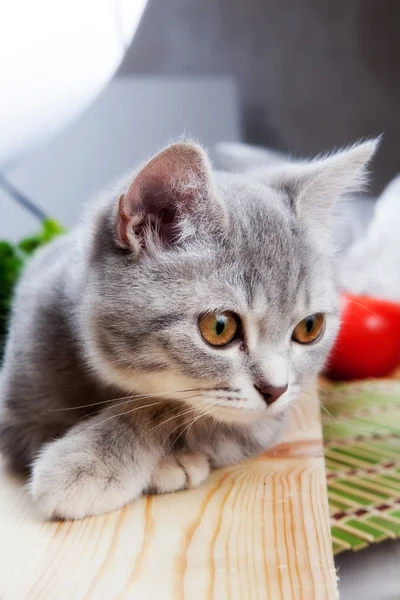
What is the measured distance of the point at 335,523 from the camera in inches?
34.4

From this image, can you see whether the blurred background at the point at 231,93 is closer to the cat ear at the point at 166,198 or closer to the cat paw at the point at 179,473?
the cat ear at the point at 166,198

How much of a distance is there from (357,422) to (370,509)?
267 mm

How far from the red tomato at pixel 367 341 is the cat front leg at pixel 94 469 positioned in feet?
2.09

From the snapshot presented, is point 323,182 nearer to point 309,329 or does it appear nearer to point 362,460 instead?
point 309,329

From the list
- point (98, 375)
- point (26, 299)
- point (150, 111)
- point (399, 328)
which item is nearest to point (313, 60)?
point (150, 111)

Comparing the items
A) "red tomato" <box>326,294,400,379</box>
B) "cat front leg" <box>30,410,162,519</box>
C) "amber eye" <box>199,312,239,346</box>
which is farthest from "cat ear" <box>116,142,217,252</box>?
"red tomato" <box>326,294,400,379</box>

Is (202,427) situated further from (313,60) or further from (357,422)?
(313,60)

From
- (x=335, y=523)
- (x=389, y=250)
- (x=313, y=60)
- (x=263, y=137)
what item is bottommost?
(x=335, y=523)

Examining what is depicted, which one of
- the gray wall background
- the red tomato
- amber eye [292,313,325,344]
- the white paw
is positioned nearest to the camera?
the white paw

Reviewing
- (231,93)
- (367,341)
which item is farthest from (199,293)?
(231,93)

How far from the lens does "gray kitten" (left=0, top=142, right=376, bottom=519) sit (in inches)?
28.6

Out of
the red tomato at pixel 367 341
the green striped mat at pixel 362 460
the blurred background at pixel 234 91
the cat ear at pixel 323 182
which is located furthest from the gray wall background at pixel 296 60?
the cat ear at pixel 323 182

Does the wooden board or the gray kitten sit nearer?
the wooden board

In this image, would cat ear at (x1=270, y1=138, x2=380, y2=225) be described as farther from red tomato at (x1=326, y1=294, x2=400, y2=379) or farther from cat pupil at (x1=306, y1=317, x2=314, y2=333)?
red tomato at (x1=326, y1=294, x2=400, y2=379)
